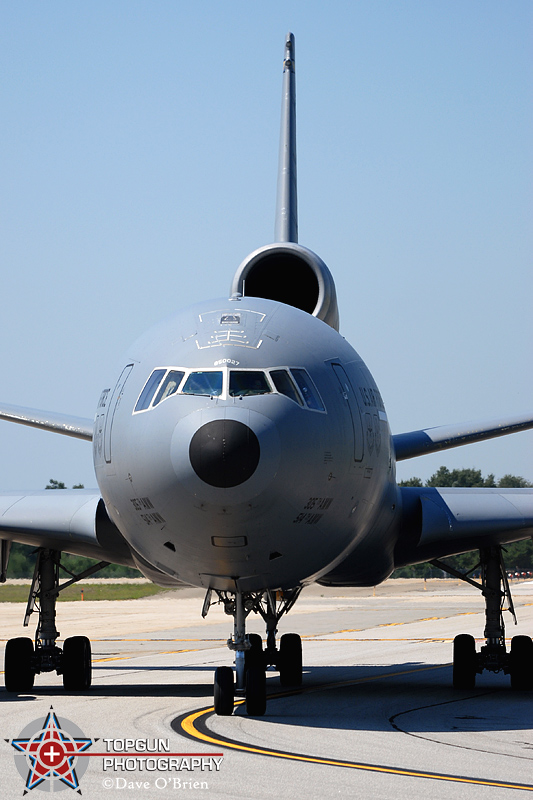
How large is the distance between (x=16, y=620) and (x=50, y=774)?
30587mm

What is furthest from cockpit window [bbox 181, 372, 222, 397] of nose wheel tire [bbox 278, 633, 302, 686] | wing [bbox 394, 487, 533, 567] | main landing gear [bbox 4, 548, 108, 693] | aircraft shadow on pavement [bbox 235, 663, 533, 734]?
nose wheel tire [bbox 278, 633, 302, 686]

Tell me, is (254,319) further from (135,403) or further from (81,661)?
(81,661)

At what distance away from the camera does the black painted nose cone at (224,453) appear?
1009 cm

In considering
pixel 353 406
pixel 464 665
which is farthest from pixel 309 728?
pixel 464 665

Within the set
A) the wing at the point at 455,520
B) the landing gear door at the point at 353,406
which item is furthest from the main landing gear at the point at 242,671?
the wing at the point at 455,520

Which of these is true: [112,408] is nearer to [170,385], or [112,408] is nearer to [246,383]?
[170,385]

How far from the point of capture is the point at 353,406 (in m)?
12.1

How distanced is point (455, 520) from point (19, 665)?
6707mm

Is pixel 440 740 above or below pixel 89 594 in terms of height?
below

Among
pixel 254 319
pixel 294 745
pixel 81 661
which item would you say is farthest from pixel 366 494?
pixel 81 661

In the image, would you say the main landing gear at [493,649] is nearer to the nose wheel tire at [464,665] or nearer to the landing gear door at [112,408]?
the nose wheel tire at [464,665]

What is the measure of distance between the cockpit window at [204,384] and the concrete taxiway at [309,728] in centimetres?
338

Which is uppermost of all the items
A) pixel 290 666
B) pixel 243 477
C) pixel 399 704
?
→ pixel 243 477

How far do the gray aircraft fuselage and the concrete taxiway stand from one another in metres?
1.74
